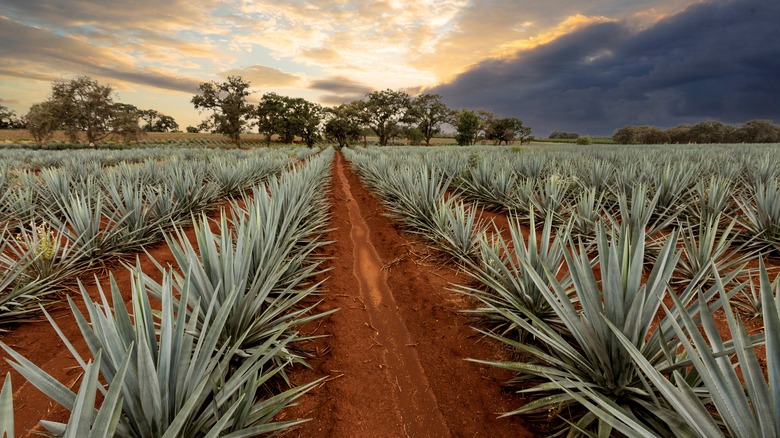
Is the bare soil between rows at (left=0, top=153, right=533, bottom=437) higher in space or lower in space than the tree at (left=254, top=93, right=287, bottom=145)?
lower

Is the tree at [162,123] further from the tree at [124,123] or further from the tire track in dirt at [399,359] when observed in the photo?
the tire track in dirt at [399,359]

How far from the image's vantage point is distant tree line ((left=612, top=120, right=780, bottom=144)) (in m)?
43.6

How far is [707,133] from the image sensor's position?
1850 inches

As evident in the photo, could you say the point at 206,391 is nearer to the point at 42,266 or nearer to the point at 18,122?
the point at 42,266

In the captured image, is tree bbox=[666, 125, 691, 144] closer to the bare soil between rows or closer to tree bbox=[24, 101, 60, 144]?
the bare soil between rows

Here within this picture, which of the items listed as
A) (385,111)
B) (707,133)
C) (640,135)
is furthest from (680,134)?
(385,111)

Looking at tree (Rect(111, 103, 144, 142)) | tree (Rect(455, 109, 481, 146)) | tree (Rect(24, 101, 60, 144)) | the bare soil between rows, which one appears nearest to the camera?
the bare soil between rows

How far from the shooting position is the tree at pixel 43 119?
32.0 m

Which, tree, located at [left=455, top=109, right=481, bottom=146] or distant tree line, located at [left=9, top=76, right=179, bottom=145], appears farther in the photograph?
tree, located at [left=455, top=109, right=481, bottom=146]

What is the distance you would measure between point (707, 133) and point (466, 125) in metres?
35.8

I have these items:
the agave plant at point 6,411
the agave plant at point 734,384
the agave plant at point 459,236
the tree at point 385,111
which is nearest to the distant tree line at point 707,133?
the tree at point 385,111

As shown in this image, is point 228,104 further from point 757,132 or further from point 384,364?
point 757,132

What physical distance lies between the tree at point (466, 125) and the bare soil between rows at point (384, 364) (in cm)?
5400

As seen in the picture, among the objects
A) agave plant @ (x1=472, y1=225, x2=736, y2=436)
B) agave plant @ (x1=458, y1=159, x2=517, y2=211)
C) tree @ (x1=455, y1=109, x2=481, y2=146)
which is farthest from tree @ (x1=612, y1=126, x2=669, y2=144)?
agave plant @ (x1=472, y1=225, x2=736, y2=436)
